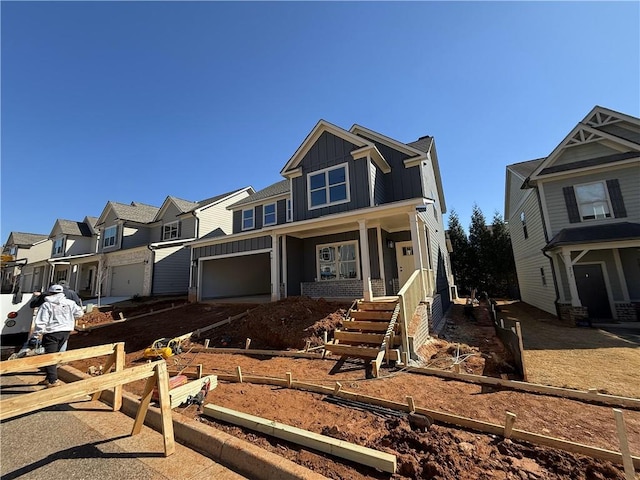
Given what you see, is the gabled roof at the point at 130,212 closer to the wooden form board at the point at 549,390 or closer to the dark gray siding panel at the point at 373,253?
the dark gray siding panel at the point at 373,253

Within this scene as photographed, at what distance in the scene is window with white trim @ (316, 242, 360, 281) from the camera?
12.5 meters

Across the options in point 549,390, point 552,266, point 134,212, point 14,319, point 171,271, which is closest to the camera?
point 549,390

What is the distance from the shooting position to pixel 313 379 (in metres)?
5.24

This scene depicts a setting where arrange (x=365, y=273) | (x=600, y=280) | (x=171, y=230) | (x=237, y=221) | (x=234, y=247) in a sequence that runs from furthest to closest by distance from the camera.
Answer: (x=171, y=230) → (x=237, y=221) → (x=234, y=247) → (x=600, y=280) → (x=365, y=273)

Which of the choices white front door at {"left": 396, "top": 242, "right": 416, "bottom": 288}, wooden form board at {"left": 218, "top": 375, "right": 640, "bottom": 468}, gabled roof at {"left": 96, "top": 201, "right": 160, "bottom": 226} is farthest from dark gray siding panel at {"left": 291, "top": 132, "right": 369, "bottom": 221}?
gabled roof at {"left": 96, "top": 201, "right": 160, "bottom": 226}

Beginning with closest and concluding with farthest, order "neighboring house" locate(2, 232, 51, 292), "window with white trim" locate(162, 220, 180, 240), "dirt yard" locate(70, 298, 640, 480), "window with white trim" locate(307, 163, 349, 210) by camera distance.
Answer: "dirt yard" locate(70, 298, 640, 480), "window with white trim" locate(307, 163, 349, 210), "window with white trim" locate(162, 220, 180, 240), "neighboring house" locate(2, 232, 51, 292)

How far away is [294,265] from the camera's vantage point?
12812 mm

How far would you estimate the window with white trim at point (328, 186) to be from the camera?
12.1 metres

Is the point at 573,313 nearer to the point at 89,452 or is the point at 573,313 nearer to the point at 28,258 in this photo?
the point at 89,452

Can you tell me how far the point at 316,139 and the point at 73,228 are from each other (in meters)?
31.1

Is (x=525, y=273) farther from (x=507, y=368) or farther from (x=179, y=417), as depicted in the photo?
(x=179, y=417)

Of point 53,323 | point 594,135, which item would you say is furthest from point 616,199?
point 53,323

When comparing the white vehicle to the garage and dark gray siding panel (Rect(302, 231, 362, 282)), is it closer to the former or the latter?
→ the garage

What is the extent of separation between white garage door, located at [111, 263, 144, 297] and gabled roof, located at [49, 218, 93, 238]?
12.2m
